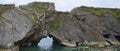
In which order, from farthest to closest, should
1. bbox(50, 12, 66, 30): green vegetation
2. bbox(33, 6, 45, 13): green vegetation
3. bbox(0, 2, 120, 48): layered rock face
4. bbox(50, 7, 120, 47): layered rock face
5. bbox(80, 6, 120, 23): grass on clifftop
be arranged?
bbox(80, 6, 120, 23): grass on clifftop
bbox(50, 7, 120, 47): layered rock face
bbox(50, 12, 66, 30): green vegetation
bbox(33, 6, 45, 13): green vegetation
bbox(0, 2, 120, 48): layered rock face

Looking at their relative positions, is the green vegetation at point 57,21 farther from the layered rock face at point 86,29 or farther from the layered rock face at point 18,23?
the layered rock face at point 18,23

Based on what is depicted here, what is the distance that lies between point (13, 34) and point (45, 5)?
76.2 ft

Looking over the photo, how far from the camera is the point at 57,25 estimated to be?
415 feet

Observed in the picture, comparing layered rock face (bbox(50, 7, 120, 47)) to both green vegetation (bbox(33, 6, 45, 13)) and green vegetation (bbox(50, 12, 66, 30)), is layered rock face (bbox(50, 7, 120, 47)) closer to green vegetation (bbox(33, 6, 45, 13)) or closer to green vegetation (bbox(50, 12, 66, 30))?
green vegetation (bbox(50, 12, 66, 30))

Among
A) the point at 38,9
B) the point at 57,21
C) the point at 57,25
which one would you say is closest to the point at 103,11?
the point at 57,21

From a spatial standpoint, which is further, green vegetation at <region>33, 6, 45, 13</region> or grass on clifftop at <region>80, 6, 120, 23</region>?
grass on clifftop at <region>80, 6, 120, 23</region>

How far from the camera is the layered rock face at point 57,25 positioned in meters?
95.7

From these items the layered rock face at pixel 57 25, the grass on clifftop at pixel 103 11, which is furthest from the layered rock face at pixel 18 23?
the grass on clifftop at pixel 103 11

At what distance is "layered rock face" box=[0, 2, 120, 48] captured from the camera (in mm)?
95688

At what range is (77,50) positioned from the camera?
332 ft

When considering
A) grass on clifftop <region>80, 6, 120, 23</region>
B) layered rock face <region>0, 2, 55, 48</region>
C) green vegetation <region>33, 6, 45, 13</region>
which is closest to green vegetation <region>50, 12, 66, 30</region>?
grass on clifftop <region>80, 6, 120, 23</region>

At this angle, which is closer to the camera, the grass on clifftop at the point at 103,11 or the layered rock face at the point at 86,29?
the layered rock face at the point at 86,29

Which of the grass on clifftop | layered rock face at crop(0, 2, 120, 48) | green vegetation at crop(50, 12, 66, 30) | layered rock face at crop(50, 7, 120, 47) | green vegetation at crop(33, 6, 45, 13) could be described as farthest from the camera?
the grass on clifftop

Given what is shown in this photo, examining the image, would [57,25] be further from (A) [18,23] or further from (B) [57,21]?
(A) [18,23]
